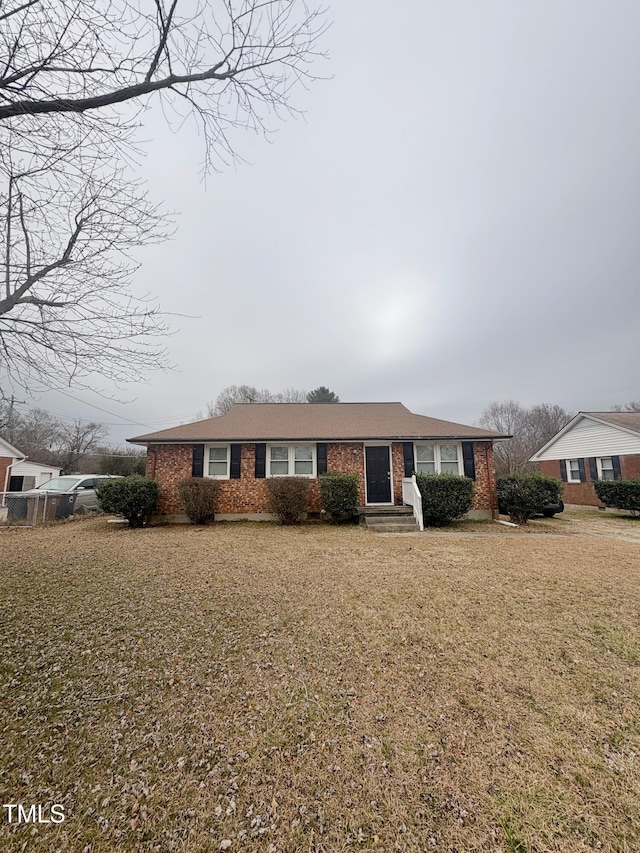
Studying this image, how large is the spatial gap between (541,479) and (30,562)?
12.3 m

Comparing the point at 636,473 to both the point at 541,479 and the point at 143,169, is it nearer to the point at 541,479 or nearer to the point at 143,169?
the point at 541,479

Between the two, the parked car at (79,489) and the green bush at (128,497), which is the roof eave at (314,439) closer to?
the green bush at (128,497)

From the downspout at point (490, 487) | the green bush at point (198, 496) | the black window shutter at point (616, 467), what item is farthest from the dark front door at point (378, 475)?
the black window shutter at point (616, 467)

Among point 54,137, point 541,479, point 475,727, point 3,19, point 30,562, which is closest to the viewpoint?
point 475,727

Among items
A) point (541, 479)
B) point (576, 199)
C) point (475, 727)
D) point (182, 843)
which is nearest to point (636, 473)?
point (541, 479)

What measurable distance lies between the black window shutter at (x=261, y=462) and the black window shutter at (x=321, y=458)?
1.77 meters

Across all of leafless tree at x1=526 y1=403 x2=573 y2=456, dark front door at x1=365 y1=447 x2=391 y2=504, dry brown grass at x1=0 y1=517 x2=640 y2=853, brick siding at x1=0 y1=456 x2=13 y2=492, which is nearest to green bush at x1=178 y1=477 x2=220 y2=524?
dark front door at x1=365 y1=447 x2=391 y2=504

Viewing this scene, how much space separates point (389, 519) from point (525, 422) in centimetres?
3377

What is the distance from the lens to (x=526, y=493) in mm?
10070

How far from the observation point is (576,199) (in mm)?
10234

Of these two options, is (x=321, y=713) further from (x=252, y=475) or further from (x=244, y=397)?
(x=244, y=397)

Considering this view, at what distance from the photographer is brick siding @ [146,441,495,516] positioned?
11.0 m

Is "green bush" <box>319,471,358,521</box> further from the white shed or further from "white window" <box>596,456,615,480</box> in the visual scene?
the white shed

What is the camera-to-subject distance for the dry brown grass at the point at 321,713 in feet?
5.39
